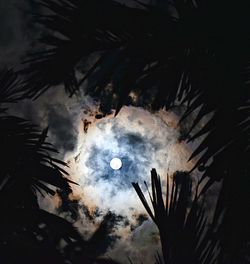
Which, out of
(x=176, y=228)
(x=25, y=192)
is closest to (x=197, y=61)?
(x=176, y=228)

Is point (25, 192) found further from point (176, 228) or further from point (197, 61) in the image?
point (197, 61)

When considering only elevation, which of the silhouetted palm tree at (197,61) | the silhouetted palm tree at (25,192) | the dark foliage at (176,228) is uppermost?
the silhouetted palm tree at (197,61)

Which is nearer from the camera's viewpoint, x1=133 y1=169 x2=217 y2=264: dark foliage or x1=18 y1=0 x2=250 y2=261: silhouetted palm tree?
x1=18 y1=0 x2=250 y2=261: silhouetted palm tree

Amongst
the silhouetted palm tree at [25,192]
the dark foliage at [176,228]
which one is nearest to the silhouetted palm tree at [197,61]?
the dark foliage at [176,228]

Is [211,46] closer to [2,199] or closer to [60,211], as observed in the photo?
[2,199]

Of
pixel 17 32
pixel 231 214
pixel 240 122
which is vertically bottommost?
pixel 231 214

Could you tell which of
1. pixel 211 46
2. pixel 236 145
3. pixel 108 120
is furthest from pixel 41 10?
pixel 236 145

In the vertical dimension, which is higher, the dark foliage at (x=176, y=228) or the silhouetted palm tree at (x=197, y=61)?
the silhouetted palm tree at (x=197, y=61)

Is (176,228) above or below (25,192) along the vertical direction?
above

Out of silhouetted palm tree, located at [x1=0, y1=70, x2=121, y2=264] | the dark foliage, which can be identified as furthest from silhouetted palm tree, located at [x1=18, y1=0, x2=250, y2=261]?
silhouetted palm tree, located at [x1=0, y1=70, x2=121, y2=264]

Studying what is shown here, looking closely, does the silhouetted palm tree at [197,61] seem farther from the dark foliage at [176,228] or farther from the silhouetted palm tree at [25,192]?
the silhouetted palm tree at [25,192]

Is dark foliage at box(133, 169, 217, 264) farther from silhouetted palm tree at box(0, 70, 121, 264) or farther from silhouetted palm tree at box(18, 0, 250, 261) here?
silhouetted palm tree at box(0, 70, 121, 264)
